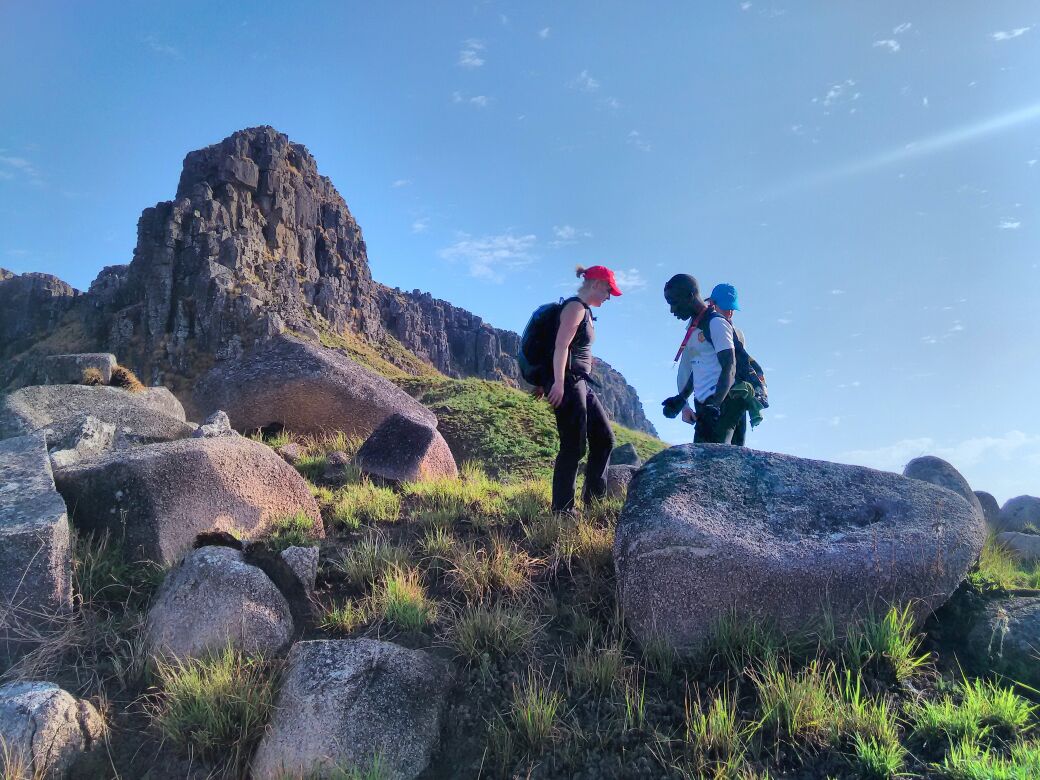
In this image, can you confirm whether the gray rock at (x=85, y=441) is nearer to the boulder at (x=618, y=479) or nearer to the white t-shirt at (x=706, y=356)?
the boulder at (x=618, y=479)

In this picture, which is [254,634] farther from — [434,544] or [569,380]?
[569,380]

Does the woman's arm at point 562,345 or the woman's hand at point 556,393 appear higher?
the woman's arm at point 562,345

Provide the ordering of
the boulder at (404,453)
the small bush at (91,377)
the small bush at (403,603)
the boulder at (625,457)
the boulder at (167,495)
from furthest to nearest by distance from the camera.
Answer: the boulder at (625,457) → the small bush at (91,377) → the boulder at (404,453) → the boulder at (167,495) → the small bush at (403,603)

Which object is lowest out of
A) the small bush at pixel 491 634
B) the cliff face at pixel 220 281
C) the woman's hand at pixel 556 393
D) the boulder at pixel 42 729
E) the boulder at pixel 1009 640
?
the boulder at pixel 42 729

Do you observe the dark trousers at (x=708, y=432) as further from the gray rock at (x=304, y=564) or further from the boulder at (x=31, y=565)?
the boulder at (x=31, y=565)

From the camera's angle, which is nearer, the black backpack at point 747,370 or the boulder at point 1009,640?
the boulder at point 1009,640

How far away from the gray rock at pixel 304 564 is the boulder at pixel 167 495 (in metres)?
0.91

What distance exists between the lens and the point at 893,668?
14.4 ft

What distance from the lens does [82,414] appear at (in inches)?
346

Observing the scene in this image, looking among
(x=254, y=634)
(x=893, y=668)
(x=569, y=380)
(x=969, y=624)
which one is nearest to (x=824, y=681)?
(x=893, y=668)

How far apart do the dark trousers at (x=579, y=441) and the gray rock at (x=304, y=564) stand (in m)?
2.32

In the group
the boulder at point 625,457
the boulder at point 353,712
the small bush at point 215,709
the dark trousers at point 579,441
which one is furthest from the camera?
the boulder at point 625,457

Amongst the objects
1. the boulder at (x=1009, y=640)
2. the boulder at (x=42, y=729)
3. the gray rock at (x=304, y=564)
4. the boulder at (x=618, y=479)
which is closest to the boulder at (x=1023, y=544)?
the boulder at (x=618, y=479)

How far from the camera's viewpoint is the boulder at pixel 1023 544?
35.4 feet
